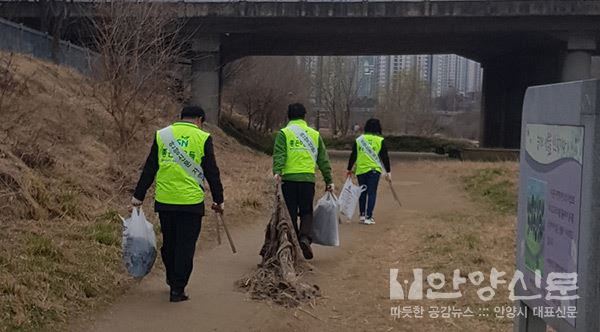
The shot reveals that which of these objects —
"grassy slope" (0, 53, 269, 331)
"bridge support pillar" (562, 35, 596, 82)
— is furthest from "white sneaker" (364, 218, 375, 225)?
"bridge support pillar" (562, 35, 596, 82)

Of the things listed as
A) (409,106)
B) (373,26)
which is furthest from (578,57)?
(409,106)

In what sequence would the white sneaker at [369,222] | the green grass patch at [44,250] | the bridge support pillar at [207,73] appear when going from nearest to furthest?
the green grass patch at [44,250] < the white sneaker at [369,222] < the bridge support pillar at [207,73]

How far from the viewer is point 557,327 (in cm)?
392

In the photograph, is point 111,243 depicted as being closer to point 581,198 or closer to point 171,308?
point 171,308

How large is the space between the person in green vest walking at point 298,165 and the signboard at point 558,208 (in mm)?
3803

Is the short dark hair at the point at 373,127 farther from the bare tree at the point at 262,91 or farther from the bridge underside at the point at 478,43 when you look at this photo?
the bare tree at the point at 262,91

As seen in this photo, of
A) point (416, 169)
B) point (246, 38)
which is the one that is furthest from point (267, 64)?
point (416, 169)

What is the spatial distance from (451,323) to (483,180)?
14.9 metres

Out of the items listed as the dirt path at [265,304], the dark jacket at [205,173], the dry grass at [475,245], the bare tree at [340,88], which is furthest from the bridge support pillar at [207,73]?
the bare tree at [340,88]

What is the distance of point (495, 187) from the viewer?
18422 millimetres

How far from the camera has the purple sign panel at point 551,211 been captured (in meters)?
3.68

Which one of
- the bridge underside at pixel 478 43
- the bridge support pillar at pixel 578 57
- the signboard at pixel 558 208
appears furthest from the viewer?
the bridge support pillar at pixel 578 57

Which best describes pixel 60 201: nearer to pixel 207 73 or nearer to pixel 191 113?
pixel 191 113

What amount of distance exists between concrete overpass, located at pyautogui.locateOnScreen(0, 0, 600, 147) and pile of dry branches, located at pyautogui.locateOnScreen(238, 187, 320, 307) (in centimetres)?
2118
